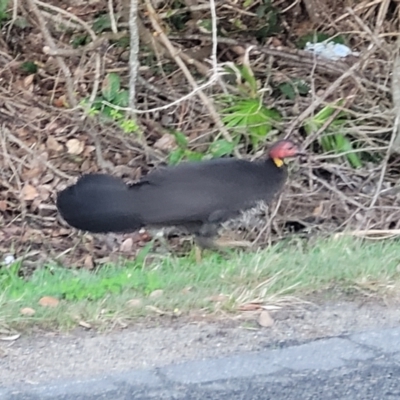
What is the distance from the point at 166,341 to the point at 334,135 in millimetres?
3994

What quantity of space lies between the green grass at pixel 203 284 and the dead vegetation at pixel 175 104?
59.8 inches

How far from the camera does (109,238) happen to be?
6863mm

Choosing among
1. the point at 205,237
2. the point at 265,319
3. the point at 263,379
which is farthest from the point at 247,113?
the point at 263,379

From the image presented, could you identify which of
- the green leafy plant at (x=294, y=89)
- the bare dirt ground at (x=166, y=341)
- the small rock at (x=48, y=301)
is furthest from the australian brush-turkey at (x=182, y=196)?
the green leafy plant at (x=294, y=89)

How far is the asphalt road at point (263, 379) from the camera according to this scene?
3.18m

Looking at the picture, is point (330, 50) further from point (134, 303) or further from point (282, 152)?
point (134, 303)

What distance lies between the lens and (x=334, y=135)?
7.30m

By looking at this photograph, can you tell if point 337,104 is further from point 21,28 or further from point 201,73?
point 21,28

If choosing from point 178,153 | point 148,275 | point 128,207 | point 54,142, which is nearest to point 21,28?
point 54,142

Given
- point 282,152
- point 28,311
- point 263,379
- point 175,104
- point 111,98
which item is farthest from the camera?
point 111,98

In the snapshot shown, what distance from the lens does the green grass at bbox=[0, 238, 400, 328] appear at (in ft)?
13.1

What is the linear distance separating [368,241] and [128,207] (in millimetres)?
1623

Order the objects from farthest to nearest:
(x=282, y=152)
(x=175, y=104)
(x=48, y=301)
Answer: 1. (x=175, y=104)
2. (x=282, y=152)
3. (x=48, y=301)

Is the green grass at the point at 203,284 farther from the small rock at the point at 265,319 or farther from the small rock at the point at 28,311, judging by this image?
the small rock at the point at 265,319
